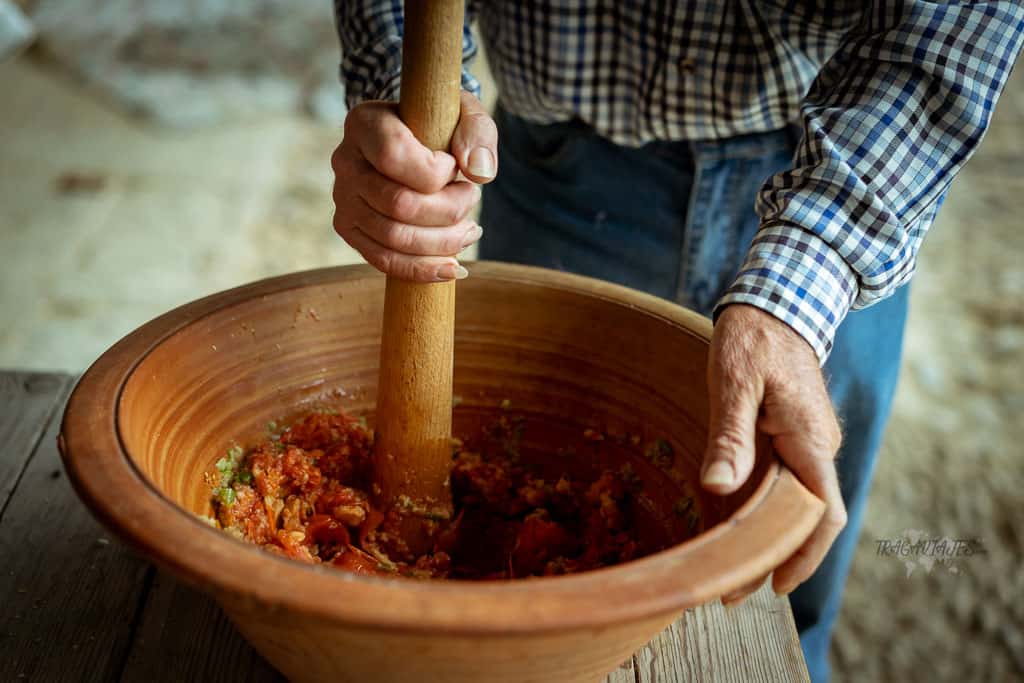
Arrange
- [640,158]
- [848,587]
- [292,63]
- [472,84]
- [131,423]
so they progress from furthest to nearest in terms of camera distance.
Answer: [292,63] < [848,587] < [640,158] < [472,84] < [131,423]

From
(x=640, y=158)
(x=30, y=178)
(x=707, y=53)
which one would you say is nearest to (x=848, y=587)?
(x=640, y=158)

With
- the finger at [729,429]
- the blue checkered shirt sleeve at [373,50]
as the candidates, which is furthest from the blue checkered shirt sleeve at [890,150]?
the blue checkered shirt sleeve at [373,50]

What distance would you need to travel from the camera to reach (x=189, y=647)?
1.04 meters

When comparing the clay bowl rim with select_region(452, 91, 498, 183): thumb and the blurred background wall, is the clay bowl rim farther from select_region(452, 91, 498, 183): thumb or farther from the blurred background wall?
the blurred background wall

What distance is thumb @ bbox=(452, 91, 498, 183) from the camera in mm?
972

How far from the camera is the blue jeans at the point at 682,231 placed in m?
1.50

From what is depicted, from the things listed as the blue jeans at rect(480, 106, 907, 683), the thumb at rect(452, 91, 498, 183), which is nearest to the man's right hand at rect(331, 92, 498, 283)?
the thumb at rect(452, 91, 498, 183)

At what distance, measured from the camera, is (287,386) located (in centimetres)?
117

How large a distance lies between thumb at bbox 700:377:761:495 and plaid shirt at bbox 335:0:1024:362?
0.11m

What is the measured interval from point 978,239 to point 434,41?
3.28m

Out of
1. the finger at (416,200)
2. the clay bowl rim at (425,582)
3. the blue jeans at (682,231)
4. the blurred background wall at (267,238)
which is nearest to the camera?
the clay bowl rim at (425,582)

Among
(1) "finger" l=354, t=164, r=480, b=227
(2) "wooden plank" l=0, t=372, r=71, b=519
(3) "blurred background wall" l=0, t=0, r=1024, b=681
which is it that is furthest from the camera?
(3) "blurred background wall" l=0, t=0, r=1024, b=681

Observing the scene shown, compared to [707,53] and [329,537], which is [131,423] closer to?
[329,537]

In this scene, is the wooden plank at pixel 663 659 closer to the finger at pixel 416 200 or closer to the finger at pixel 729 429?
Answer: the finger at pixel 729 429
